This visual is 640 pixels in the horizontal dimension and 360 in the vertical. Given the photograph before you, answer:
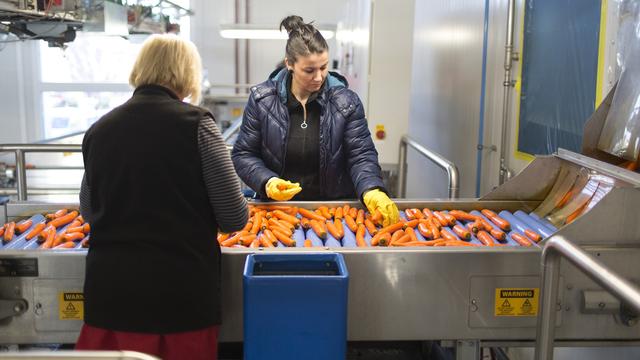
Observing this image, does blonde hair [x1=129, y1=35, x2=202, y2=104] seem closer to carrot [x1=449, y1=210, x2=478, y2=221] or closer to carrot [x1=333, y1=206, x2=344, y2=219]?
carrot [x1=333, y1=206, x2=344, y2=219]

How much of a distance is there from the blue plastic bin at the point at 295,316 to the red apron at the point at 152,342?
13 centimetres

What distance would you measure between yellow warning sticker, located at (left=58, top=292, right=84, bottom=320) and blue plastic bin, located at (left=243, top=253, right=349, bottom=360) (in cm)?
53

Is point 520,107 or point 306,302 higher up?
point 520,107

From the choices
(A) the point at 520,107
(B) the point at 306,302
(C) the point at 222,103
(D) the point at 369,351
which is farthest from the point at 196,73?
(C) the point at 222,103

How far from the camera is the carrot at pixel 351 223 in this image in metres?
2.12

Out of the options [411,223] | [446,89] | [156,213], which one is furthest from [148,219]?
[446,89]

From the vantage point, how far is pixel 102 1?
4.34 meters

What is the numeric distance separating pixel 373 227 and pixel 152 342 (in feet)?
2.85

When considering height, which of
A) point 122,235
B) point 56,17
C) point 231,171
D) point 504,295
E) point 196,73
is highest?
point 56,17

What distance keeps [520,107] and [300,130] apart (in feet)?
4.22

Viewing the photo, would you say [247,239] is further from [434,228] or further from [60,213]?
[60,213]

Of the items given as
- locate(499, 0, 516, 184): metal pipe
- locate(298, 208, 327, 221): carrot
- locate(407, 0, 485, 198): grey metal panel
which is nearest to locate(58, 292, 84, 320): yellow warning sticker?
locate(298, 208, 327, 221): carrot

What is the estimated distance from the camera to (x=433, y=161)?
3352mm

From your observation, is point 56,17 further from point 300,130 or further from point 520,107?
point 520,107
